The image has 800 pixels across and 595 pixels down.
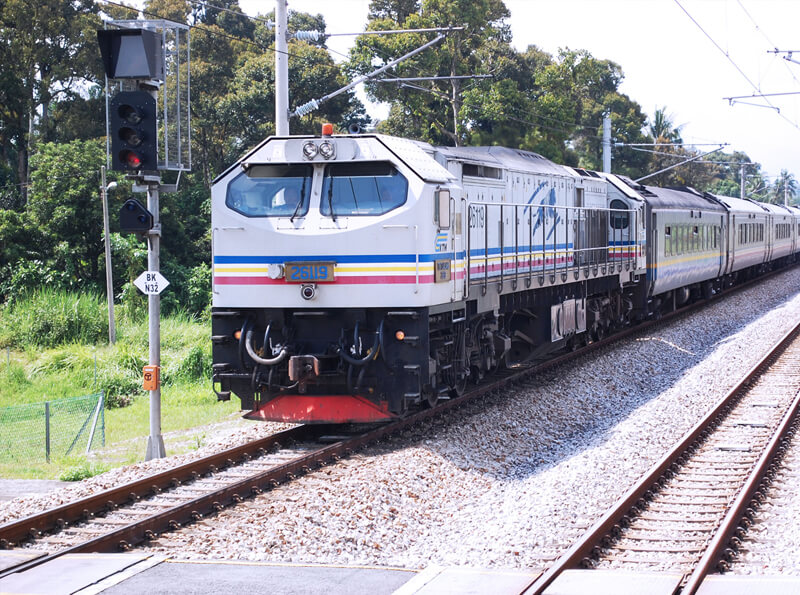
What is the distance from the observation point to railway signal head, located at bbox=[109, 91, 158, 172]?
35.6 ft

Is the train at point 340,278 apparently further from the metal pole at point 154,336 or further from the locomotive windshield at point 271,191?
the metal pole at point 154,336

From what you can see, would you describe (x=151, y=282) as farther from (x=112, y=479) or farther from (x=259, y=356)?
(x=112, y=479)

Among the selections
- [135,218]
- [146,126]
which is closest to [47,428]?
[135,218]

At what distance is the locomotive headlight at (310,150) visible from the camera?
11.3m

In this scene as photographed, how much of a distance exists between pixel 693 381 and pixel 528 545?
9766mm

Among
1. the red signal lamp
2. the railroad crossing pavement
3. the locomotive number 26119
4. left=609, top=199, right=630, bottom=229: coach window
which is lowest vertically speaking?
the railroad crossing pavement

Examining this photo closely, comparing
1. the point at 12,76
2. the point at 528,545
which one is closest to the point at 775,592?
the point at 528,545

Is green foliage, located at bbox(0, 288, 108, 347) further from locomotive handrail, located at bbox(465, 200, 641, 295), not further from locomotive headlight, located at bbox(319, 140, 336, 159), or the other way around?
locomotive headlight, located at bbox(319, 140, 336, 159)

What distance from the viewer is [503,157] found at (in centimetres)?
1588

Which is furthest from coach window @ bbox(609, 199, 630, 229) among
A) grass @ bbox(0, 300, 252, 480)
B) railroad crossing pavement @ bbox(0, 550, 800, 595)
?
railroad crossing pavement @ bbox(0, 550, 800, 595)

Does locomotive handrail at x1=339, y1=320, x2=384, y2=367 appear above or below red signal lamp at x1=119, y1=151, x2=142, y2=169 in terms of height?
below

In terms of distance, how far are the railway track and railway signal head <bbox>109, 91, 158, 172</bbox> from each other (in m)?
6.45

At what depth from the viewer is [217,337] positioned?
1143 cm

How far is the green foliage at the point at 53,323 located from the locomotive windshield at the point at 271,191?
74.8 ft
